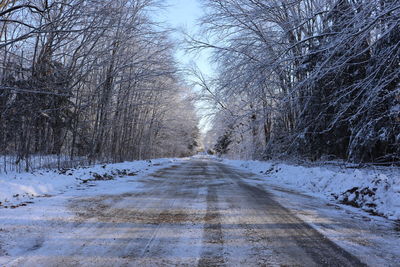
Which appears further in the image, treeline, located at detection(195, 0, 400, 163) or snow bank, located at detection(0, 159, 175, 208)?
treeline, located at detection(195, 0, 400, 163)

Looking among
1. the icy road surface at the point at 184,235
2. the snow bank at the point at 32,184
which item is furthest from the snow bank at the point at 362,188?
the snow bank at the point at 32,184

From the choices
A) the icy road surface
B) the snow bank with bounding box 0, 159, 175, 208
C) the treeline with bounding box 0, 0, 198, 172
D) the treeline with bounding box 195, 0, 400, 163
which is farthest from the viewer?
the treeline with bounding box 0, 0, 198, 172

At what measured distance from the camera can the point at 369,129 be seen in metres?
8.46

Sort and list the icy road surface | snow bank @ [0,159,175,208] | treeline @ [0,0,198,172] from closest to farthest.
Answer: the icy road surface → snow bank @ [0,159,175,208] → treeline @ [0,0,198,172]

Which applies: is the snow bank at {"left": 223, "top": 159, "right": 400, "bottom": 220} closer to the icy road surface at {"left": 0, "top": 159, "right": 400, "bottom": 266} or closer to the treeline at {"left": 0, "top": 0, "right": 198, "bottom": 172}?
the icy road surface at {"left": 0, "top": 159, "right": 400, "bottom": 266}

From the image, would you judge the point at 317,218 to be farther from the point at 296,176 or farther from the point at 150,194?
the point at 296,176

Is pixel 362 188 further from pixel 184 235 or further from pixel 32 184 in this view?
pixel 32 184

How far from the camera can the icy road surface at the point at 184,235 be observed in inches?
118

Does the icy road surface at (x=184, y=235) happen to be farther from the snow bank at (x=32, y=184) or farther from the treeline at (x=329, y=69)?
the treeline at (x=329, y=69)

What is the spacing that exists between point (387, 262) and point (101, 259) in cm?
299

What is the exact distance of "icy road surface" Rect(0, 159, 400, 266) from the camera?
3.00 m

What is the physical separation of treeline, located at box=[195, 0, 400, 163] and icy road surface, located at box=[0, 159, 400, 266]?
12.2 feet

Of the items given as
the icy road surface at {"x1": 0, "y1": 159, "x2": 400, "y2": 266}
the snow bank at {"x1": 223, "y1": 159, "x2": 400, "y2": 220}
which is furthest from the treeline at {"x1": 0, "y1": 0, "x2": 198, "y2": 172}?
the snow bank at {"x1": 223, "y1": 159, "x2": 400, "y2": 220}

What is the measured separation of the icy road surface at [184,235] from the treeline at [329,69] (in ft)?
12.2
